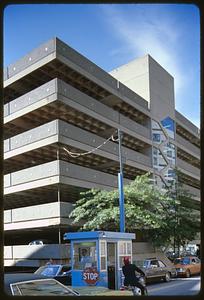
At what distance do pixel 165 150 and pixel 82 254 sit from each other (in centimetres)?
2773

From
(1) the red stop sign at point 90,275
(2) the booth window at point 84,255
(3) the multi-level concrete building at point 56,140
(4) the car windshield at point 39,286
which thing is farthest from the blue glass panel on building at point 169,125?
(4) the car windshield at point 39,286

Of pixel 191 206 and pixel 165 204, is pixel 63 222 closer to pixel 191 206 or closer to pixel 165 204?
pixel 165 204

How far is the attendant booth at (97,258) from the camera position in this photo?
39.8 ft

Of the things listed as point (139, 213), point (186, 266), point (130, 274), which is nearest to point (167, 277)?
point (186, 266)

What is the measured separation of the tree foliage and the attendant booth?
1012cm

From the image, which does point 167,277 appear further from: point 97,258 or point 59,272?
→ point 97,258

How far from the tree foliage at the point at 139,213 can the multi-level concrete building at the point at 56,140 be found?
1142mm

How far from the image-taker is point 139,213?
23.7 meters

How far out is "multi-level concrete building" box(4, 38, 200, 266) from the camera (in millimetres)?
25281

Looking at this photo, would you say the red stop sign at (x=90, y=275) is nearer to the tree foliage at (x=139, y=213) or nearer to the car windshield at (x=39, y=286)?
the car windshield at (x=39, y=286)

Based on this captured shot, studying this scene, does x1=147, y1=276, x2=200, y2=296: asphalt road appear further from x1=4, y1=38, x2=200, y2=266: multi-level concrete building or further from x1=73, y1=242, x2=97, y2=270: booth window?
x1=4, y1=38, x2=200, y2=266: multi-level concrete building

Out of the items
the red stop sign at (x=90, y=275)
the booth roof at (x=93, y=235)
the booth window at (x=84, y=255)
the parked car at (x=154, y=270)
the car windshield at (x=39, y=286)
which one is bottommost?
the parked car at (x=154, y=270)

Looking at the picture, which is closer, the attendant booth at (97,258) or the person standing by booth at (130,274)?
the person standing by booth at (130,274)

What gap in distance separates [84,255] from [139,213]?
37.0 ft
